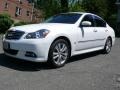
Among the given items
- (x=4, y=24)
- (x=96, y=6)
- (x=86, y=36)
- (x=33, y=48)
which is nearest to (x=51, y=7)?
(x=96, y=6)

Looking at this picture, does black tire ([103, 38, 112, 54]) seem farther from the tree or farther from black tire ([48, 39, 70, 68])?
the tree

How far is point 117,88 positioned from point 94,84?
0.51 m

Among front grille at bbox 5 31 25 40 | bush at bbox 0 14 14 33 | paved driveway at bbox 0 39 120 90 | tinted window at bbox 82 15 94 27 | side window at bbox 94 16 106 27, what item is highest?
tinted window at bbox 82 15 94 27

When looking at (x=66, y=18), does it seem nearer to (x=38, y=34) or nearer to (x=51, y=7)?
(x=38, y=34)

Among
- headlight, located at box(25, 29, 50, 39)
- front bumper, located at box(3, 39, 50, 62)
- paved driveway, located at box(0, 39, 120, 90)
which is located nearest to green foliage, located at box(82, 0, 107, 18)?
paved driveway, located at box(0, 39, 120, 90)

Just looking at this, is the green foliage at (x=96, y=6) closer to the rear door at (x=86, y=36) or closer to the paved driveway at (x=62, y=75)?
the rear door at (x=86, y=36)

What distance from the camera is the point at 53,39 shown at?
23.8ft

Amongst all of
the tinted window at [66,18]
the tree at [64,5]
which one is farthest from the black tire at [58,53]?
the tree at [64,5]

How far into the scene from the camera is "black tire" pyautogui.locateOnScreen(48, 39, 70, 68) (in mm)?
7281

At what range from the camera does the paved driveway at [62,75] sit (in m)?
5.90

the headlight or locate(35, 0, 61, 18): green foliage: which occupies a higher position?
the headlight

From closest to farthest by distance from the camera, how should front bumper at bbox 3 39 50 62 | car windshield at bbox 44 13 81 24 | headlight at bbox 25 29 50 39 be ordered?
1. front bumper at bbox 3 39 50 62
2. headlight at bbox 25 29 50 39
3. car windshield at bbox 44 13 81 24

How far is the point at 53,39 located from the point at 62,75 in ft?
3.35

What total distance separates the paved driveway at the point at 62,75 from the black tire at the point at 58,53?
19cm
